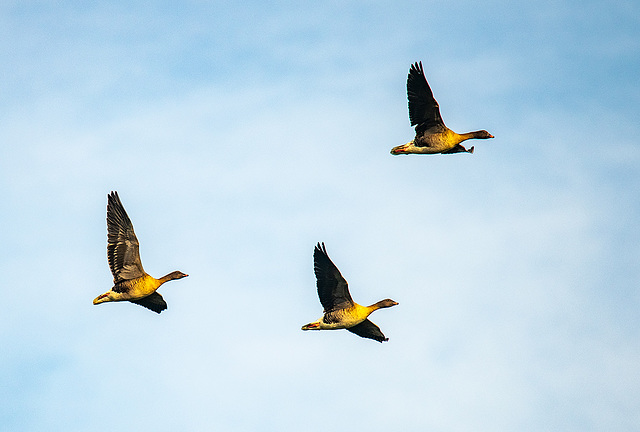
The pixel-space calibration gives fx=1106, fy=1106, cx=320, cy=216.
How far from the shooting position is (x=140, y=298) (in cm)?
4131

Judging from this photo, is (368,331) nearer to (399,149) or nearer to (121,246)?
(399,149)

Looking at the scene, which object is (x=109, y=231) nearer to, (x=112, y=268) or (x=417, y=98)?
(x=112, y=268)

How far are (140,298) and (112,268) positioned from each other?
64.9 inches

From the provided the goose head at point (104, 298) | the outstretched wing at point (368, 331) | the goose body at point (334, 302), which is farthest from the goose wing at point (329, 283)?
the goose head at point (104, 298)

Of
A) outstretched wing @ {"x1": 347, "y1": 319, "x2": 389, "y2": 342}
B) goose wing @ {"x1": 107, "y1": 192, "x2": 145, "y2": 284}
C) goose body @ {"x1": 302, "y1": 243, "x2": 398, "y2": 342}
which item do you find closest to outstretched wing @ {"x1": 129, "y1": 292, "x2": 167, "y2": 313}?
goose wing @ {"x1": 107, "y1": 192, "x2": 145, "y2": 284}

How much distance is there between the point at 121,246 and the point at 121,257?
1.32 ft

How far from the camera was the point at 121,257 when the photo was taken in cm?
4050

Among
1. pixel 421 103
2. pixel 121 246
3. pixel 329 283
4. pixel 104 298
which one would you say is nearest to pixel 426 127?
pixel 421 103

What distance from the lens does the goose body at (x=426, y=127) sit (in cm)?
4072

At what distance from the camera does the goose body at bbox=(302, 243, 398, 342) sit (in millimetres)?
38656

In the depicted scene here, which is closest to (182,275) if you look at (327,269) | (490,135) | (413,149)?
(327,269)

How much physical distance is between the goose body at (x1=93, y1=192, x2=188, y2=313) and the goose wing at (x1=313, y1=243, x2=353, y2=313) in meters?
6.66

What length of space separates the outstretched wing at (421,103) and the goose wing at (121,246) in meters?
11.3

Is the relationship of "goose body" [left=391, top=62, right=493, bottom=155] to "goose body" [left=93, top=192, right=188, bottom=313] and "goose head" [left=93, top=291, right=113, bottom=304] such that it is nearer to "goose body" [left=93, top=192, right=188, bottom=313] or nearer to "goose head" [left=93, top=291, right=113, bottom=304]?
"goose body" [left=93, top=192, right=188, bottom=313]
